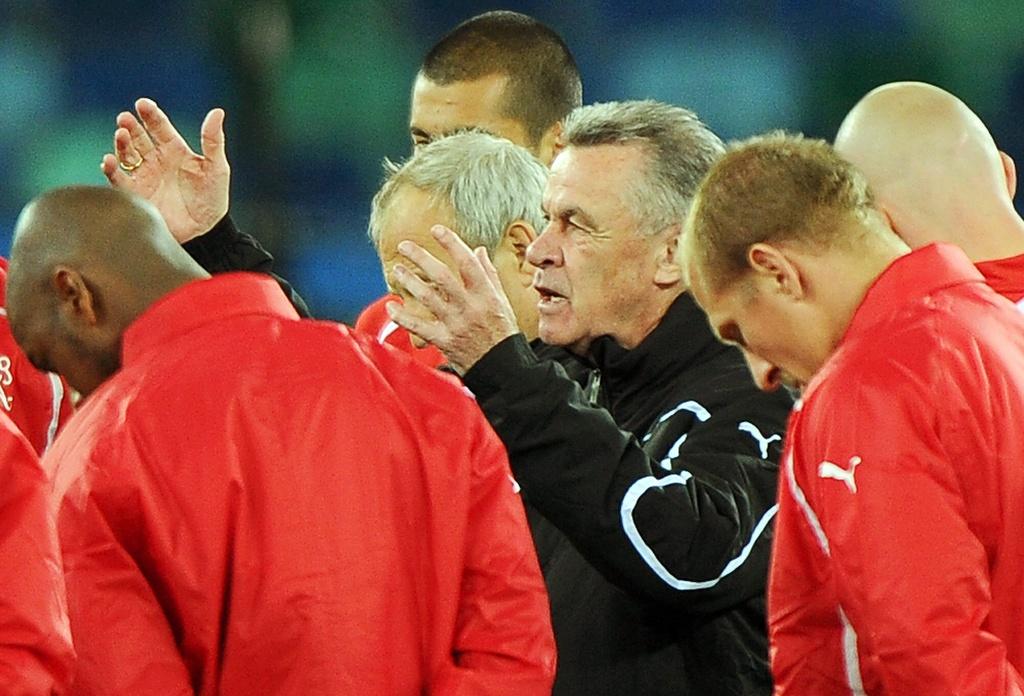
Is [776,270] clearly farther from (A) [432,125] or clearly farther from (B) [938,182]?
(A) [432,125]

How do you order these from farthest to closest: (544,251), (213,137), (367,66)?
1. (367,66)
2. (213,137)
3. (544,251)

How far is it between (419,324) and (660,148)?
1.92 ft

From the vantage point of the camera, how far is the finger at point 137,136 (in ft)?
10.7

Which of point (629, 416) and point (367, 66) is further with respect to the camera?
point (367, 66)

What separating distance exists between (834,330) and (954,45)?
14.4 ft

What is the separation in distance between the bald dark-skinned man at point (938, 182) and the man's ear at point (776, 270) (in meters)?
0.61

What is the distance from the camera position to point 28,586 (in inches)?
69.1

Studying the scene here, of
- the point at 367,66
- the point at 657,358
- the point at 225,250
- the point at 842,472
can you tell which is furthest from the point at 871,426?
the point at 367,66

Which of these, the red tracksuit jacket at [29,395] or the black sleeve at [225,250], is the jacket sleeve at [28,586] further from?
the black sleeve at [225,250]

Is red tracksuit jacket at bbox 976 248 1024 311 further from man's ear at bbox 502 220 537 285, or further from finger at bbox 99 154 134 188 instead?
finger at bbox 99 154 134 188

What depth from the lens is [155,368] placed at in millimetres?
1971

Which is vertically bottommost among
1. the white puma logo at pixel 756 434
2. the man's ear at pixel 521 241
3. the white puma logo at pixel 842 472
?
the white puma logo at pixel 756 434

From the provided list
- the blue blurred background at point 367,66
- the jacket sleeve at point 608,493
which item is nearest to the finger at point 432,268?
the jacket sleeve at point 608,493

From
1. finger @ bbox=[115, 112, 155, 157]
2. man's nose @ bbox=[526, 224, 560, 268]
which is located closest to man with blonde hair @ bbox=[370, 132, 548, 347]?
man's nose @ bbox=[526, 224, 560, 268]
